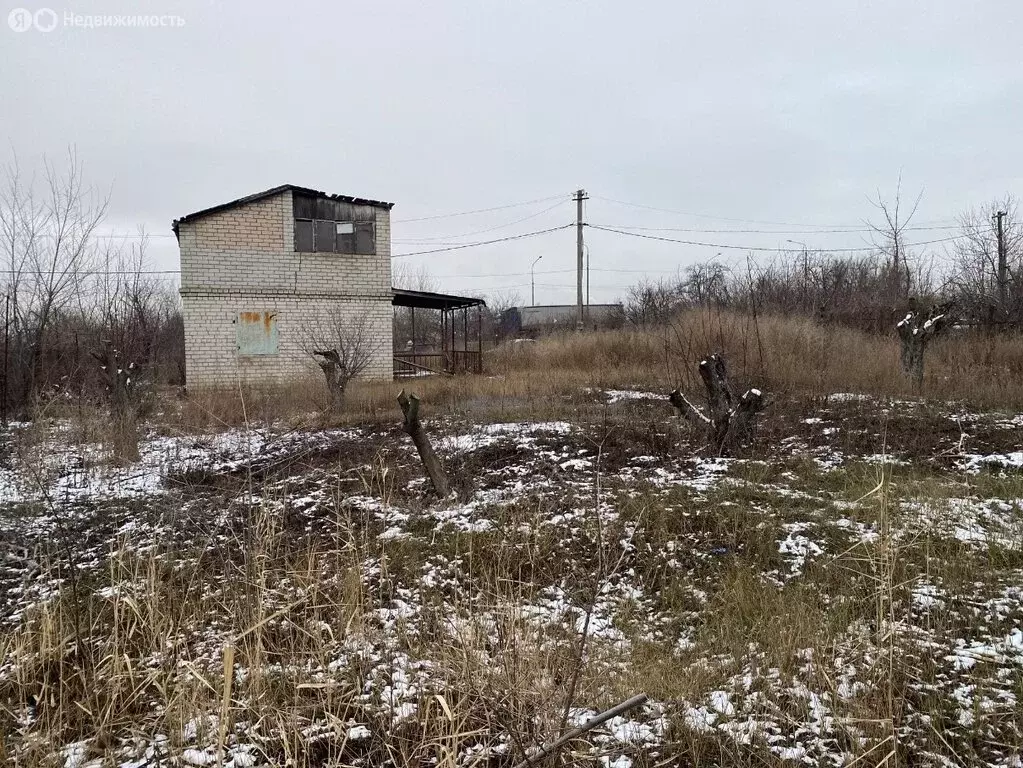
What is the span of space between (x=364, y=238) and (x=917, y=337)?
12.1m

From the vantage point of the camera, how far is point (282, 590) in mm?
3156

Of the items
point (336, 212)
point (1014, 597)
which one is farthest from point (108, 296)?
point (1014, 597)

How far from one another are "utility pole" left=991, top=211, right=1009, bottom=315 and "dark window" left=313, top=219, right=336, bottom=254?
16.4 metres

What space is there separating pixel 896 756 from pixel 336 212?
1513 cm

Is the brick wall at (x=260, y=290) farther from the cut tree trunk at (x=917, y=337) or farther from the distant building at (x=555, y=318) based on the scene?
the distant building at (x=555, y=318)

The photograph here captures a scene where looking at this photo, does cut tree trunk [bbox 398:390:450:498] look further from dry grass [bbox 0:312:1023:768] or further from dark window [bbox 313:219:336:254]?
dark window [bbox 313:219:336:254]

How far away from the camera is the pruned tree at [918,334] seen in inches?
391

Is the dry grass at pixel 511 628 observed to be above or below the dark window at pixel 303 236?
below

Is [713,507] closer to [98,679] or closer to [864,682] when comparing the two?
[864,682]

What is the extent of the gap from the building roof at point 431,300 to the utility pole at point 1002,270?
13.1m

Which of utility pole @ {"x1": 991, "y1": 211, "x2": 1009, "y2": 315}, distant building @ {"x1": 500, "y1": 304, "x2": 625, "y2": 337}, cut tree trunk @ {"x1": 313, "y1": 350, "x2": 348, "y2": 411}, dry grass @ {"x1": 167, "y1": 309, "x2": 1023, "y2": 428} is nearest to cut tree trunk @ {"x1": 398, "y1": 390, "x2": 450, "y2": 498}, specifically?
dry grass @ {"x1": 167, "y1": 309, "x2": 1023, "y2": 428}

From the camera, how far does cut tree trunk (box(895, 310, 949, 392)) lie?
32.6 ft

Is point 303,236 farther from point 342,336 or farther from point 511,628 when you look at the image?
point 511,628

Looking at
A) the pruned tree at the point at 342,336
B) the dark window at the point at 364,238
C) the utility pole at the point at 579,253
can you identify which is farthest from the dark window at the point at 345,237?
the utility pole at the point at 579,253
